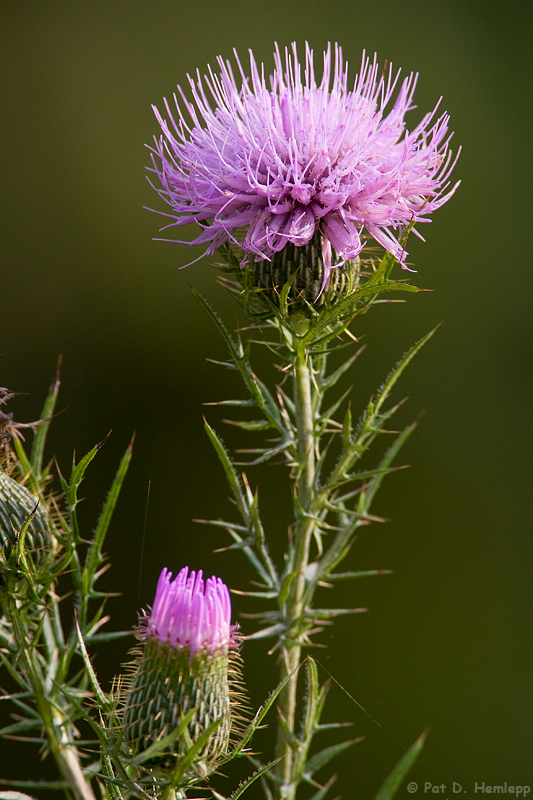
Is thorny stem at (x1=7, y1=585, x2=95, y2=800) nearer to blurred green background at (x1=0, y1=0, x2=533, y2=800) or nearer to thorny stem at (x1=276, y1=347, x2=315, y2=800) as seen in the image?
thorny stem at (x1=276, y1=347, x2=315, y2=800)

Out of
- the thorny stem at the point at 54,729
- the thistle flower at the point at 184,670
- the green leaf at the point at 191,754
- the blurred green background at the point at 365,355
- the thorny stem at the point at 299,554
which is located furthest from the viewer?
the blurred green background at the point at 365,355

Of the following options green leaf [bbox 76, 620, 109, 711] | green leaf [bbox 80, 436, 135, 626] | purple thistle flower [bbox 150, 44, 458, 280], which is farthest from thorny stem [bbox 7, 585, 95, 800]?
purple thistle flower [bbox 150, 44, 458, 280]

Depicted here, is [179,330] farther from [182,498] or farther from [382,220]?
[382,220]

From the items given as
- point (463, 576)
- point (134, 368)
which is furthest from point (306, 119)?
point (463, 576)

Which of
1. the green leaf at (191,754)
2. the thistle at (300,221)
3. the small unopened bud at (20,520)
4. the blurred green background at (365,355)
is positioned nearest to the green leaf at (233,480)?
the thistle at (300,221)

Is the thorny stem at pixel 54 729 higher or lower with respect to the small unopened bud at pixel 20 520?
lower

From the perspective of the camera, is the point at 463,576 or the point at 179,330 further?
the point at 463,576

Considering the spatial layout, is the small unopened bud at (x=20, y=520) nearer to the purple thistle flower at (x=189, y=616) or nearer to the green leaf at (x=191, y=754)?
the purple thistle flower at (x=189, y=616)
